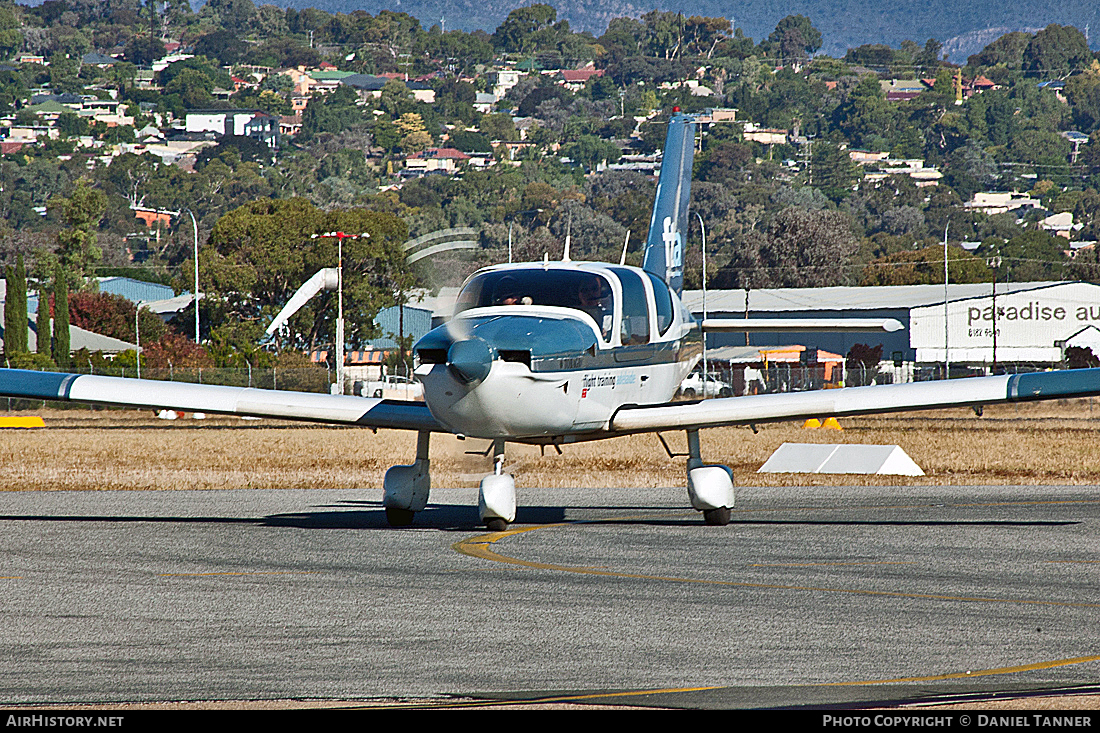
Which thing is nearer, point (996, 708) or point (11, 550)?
point (996, 708)

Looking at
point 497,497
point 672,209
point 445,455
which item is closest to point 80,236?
point 672,209

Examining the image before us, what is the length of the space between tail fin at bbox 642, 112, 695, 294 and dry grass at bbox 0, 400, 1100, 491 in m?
3.13

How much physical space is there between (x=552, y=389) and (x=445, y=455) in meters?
3.24

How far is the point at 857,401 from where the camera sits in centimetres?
1562

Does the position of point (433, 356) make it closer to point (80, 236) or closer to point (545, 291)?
point (545, 291)

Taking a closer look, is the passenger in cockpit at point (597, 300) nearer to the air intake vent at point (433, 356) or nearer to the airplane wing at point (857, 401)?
the airplane wing at point (857, 401)

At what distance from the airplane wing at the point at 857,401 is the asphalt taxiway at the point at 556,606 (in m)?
1.21

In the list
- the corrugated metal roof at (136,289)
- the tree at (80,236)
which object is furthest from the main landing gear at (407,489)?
the corrugated metal roof at (136,289)

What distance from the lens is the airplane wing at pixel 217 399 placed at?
15.9 meters

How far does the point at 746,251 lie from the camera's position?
438ft

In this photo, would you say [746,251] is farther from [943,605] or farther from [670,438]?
[943,605]

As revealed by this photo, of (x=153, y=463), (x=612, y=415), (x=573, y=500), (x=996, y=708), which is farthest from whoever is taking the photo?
(x=153, y=463)
